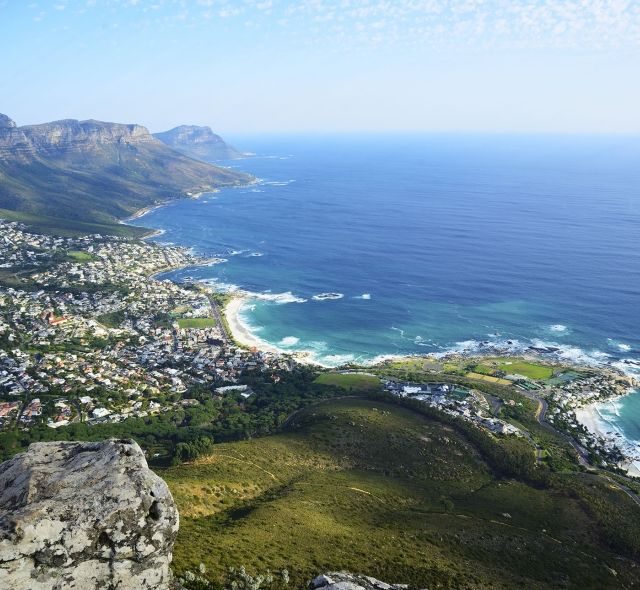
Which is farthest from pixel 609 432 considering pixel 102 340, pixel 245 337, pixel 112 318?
pixel 112 318

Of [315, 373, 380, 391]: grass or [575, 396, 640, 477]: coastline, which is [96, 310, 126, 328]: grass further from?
[575, 396, 640, 477]: coastline

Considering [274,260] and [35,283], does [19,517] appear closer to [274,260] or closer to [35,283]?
[35,283]

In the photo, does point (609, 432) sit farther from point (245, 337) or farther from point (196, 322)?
point (196, 322)

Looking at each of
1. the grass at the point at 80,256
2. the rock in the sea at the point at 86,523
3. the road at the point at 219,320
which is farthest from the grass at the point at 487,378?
the grass at the point at 80,256

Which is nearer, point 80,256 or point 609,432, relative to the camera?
point 609,432

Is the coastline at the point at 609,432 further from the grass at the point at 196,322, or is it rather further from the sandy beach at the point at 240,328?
the grass at the point at 196,322

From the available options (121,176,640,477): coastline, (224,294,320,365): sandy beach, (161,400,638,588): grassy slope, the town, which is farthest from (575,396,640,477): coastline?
the town
